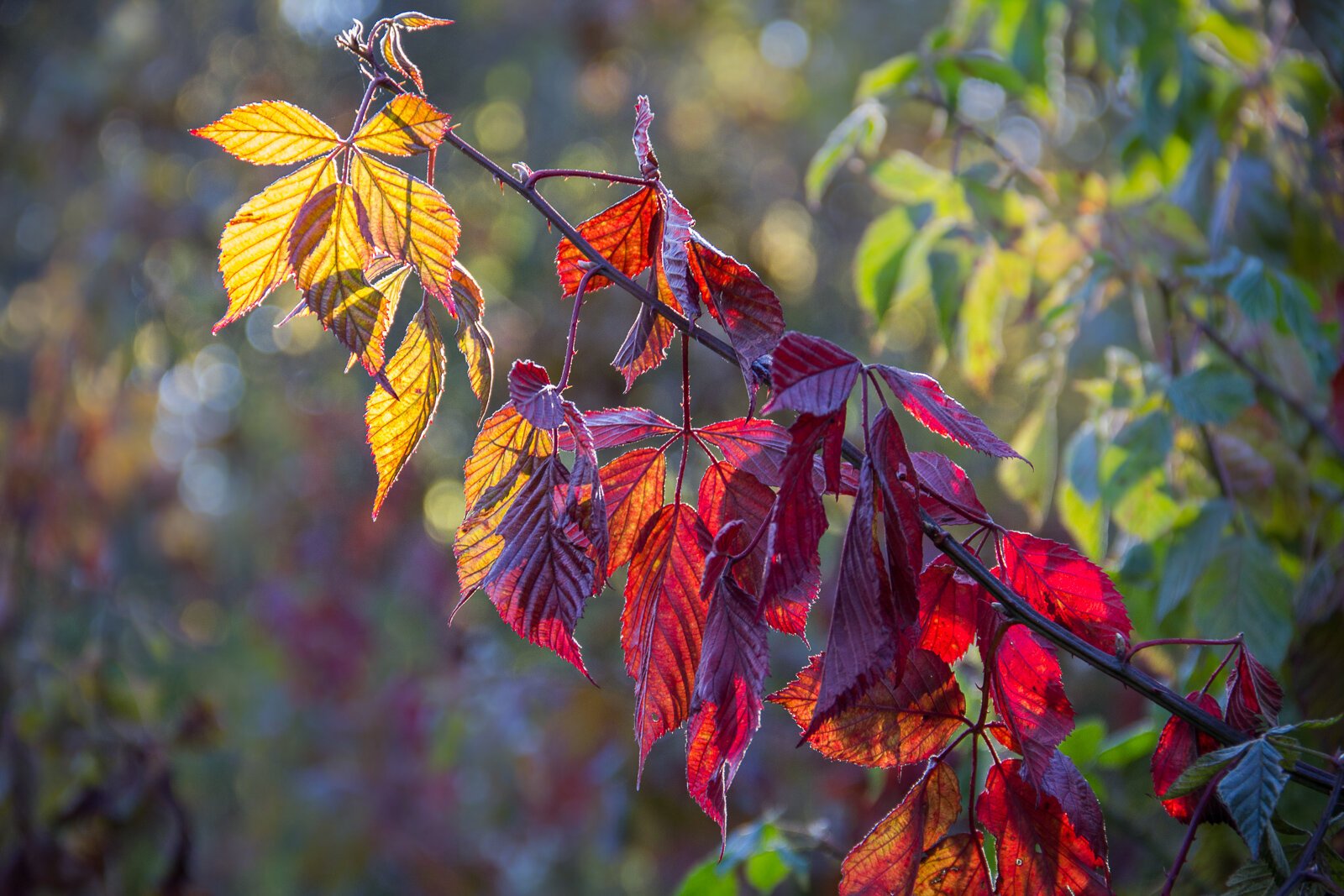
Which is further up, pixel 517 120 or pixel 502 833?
pixel 517 120

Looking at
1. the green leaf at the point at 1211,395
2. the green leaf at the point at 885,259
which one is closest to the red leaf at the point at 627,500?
the green leaf at the point at 1211,395

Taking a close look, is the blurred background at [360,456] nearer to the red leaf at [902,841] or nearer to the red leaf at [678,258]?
the red leaf at [902,841]

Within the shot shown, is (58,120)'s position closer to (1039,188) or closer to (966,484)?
(1039,188)

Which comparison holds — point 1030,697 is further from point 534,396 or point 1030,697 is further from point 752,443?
point 534,396

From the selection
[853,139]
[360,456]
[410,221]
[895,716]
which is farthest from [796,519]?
[360,456]

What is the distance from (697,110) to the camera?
13.8ft

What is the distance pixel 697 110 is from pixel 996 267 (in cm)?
324

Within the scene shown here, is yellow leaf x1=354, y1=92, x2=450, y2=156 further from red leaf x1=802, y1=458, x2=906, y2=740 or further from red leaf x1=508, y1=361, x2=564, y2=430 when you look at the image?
red leaf x1=802, y1=458, x2=906, y2=740

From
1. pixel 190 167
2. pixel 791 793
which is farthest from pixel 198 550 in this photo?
pixel 791 793

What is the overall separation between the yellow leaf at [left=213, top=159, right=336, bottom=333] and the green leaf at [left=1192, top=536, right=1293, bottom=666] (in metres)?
0.81

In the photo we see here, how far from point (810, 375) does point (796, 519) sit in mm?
70

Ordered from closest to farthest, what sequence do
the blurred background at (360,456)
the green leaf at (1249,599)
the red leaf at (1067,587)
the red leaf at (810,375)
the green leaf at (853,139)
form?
the red leaf at (810,375) → the red leaf at (1067,587) → the green leaf at (1249,599) → the green leaf at (853,139) → the blurred background at (360,456)

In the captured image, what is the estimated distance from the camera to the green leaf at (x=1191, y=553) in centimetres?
92

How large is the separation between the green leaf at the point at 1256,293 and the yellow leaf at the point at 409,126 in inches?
28.2
